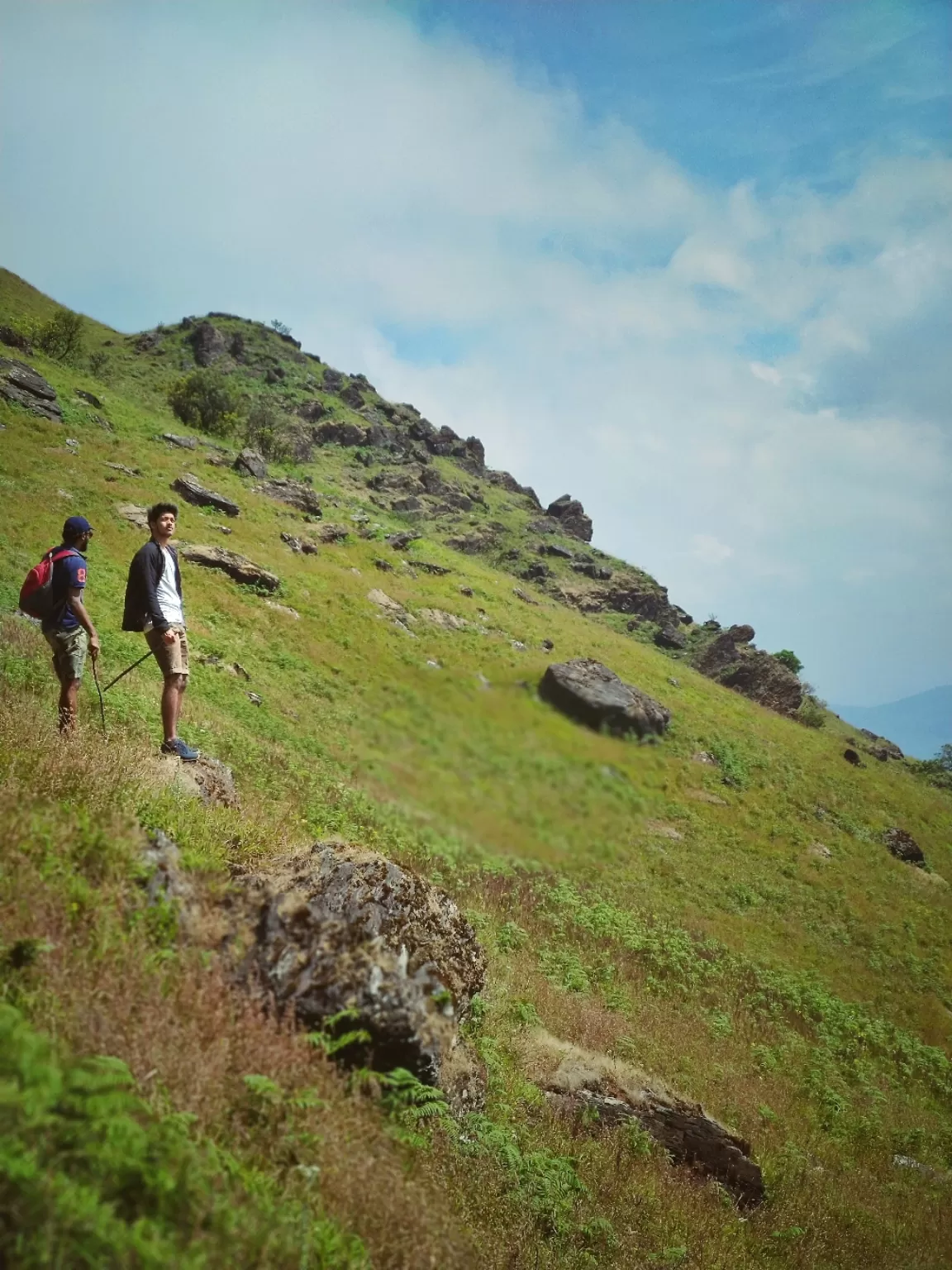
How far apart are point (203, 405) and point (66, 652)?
219 ft

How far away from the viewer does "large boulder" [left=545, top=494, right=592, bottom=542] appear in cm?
14025

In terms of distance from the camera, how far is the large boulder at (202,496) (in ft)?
114

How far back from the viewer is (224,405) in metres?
65.2

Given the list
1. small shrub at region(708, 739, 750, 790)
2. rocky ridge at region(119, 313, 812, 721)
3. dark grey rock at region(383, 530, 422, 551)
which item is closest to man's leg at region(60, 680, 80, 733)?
small shrub at region(708, 739, 750, 790)

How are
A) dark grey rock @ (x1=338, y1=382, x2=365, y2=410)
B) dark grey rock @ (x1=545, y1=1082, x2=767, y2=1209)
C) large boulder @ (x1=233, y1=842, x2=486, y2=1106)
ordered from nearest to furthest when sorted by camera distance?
large boulder @ (x1=233, y1=842, x2=486, y2=1106) < dark grey rock @ (x1=545, y1=1082, x2=767, y2=1209) < dark grey rock @ (x1=338, y1=382, x2=365, y2=410)

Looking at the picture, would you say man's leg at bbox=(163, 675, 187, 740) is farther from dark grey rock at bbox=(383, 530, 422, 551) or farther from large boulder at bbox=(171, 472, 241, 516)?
dark grey rock at bbox=(383, 530, 422, 551)

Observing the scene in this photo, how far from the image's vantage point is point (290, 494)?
4806 cm

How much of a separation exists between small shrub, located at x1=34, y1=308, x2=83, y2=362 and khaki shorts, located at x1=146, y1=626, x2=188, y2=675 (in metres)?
72.4

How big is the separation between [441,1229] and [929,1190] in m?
11.5

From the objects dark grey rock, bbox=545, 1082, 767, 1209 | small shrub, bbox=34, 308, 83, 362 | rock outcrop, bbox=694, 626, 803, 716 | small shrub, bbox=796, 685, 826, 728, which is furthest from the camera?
rock outcrop, bbox=694, 626, 803, 716

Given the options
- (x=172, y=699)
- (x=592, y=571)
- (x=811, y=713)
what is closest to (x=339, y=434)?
(x=592, y=571)

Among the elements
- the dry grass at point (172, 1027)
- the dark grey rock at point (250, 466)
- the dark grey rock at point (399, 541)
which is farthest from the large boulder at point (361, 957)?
the dark grey rock at point (399, 541)

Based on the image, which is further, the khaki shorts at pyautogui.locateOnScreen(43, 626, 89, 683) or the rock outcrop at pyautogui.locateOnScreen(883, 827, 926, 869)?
the rock outcrop at pyautogui.locateOnScreen(883, 827, 926, 869)

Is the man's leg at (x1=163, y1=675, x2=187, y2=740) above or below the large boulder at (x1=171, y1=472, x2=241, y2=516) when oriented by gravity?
below
